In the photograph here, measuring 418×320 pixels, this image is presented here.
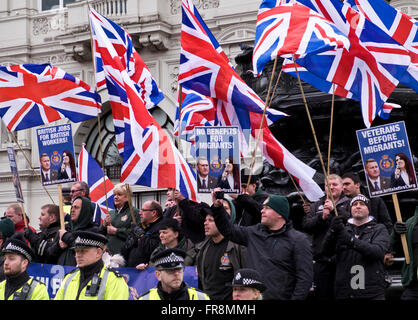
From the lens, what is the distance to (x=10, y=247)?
19.3 feet

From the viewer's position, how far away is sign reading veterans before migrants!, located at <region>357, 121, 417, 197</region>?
22.1 feet

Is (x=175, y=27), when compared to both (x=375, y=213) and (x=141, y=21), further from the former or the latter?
(x=375, y=213)

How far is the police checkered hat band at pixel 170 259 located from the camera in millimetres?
4977

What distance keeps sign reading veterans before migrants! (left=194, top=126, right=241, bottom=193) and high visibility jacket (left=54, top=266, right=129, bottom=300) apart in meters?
1.68

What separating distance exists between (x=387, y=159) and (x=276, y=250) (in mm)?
1409

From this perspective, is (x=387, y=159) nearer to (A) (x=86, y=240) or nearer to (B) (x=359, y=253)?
(B) (x=359, y=253)

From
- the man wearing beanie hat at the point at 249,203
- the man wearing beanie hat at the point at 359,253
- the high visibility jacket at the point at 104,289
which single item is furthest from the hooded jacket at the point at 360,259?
the high visibility jacket at the point at 104,289

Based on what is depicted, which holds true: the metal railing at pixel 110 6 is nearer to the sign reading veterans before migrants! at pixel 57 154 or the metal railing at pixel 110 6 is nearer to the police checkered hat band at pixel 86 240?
the sign reading veterans before migrants! at pixel 57 154

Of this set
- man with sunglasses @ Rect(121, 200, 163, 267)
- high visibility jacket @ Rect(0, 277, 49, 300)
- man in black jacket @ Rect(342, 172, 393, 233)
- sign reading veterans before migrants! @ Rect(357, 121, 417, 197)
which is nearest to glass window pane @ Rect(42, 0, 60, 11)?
man with sunglasses @ Rect(121, 200, 163, 267)

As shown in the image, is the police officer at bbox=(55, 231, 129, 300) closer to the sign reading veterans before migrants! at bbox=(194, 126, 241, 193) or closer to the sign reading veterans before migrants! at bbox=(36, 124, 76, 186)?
the sign reading veterans before migrants! at bbox=(194, 126, 241, 193)

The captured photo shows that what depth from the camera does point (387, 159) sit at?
6.82 meters

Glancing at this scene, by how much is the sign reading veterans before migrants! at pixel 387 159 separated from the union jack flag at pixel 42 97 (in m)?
3.80
